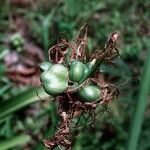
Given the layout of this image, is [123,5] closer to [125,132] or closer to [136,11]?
[136,11]

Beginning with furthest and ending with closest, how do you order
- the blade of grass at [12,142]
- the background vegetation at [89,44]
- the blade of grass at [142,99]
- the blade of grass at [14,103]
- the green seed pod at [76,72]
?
the background vegetation at [89,44], the blade of grass at [12,142], the blade of grass at [14,103], the blade of grass at [142,99], the green seed pod at [76,72]

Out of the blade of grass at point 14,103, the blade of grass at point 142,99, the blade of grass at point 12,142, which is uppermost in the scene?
the blade of grass at point 142,99

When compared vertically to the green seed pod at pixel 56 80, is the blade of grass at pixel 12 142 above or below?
below

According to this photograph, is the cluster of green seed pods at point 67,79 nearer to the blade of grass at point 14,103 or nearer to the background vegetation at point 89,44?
the blade of grass at point 14,103

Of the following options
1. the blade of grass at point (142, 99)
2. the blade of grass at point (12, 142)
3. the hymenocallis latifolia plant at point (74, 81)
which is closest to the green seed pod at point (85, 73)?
the hymenocallis latifolia plant at point (74, 81)

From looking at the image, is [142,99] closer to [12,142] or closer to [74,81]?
[74,81]

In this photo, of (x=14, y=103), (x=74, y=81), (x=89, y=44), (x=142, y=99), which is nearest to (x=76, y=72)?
(x=74, y=81)

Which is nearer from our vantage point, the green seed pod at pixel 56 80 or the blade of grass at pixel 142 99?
the green seed pod at pixel 56 80

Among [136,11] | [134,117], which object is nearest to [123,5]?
[136,11]

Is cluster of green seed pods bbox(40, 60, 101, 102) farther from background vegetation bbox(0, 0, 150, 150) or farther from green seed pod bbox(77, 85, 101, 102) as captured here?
background vegetation bbox(0, 0, 150, 150)
